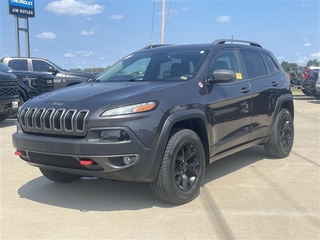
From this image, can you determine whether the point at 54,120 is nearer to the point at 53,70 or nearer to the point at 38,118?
the point at 38,118

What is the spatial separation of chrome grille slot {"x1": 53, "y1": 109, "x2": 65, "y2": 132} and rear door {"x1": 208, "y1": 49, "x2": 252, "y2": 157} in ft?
5.77

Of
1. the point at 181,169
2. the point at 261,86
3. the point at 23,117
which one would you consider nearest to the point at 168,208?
the point at 181,169

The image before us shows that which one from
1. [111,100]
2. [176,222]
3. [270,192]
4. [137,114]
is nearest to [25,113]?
[111,100]

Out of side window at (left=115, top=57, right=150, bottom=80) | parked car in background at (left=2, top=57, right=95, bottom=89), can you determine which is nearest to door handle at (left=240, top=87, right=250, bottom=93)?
side window at (left=115, top=57, right=150, bottom=80)

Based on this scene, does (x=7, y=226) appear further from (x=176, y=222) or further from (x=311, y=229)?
(x=311, y=229)

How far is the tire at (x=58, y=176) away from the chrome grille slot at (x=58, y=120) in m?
1.16

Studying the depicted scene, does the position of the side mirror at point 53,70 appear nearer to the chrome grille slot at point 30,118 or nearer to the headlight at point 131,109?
the chrome grille slot at point 30,118

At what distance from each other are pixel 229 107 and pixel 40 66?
1098cm

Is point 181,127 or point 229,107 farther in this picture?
point 229,107

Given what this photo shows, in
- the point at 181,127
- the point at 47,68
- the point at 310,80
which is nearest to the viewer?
the point at 181,127

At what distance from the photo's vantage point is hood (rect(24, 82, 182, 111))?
3.65 m

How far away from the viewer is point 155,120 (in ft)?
12.0

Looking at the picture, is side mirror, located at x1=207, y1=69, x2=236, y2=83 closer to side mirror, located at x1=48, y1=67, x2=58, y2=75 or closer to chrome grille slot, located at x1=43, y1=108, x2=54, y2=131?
chrome grille slot, located at x1=43, y1=108, x2=54, y2=131

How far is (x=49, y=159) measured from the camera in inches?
151
